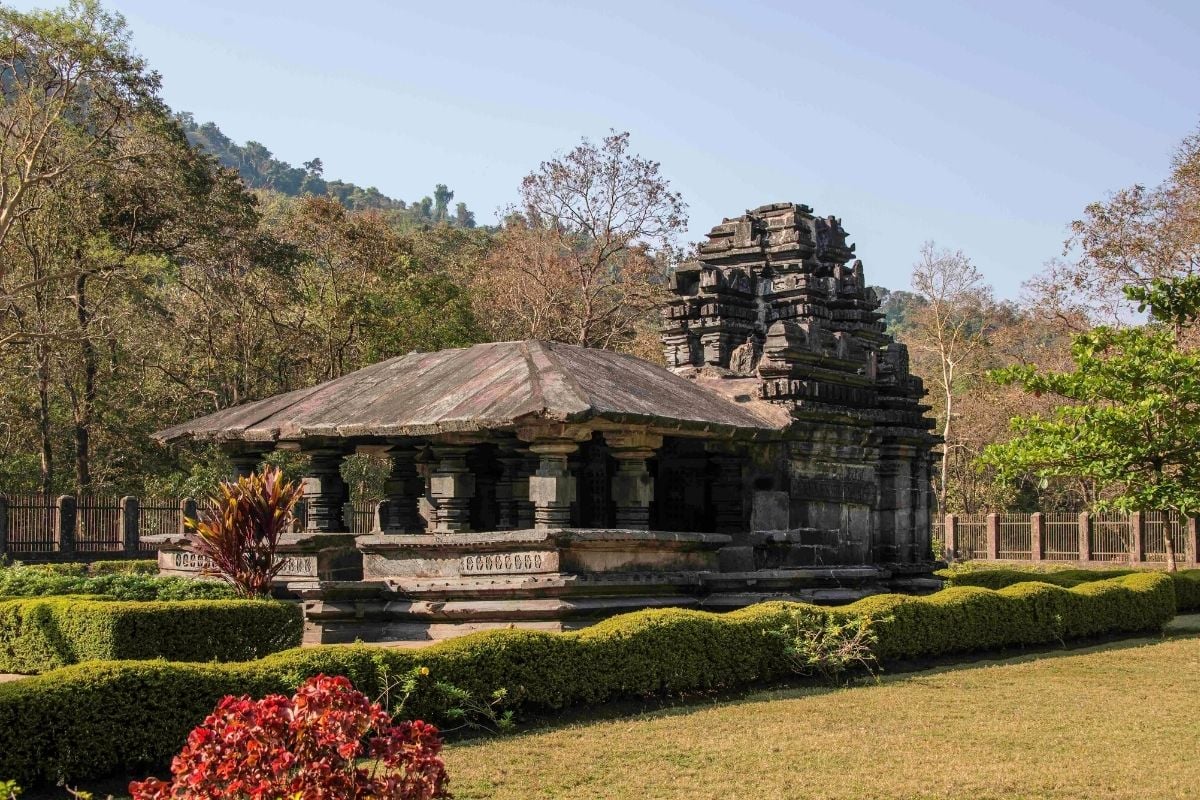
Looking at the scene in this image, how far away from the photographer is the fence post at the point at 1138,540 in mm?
30625

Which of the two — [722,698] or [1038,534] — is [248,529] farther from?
[1038,534]

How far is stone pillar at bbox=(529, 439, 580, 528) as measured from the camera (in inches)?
507

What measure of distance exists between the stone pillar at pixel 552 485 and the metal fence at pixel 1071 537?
2062 centimetres

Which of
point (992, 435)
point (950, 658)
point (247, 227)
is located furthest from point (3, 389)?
point (992, 435)

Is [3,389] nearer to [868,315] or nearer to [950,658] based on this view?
[868,315]

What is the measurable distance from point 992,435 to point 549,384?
1186 inches

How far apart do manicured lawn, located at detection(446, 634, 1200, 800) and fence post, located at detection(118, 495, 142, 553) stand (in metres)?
17.1

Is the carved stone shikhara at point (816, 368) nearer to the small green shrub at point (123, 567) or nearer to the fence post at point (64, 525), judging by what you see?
the small green shrub at point (123, 567)

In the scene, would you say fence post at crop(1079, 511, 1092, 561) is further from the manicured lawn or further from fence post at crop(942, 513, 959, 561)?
the manicured lawn

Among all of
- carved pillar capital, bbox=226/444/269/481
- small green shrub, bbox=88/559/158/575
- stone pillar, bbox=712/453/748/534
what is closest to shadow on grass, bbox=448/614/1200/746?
stone pillar, bbox=712/453/748/534

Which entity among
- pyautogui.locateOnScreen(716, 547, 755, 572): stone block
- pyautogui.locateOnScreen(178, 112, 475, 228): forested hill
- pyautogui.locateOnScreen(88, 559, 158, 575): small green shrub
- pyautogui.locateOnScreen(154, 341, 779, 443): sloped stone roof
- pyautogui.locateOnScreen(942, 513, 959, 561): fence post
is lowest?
pyautogui.locateOnScreen(942, 513, 959, 561): fence post

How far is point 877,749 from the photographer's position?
8.51m

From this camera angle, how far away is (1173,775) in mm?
7965

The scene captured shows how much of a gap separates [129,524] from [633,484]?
1408 centimetres
